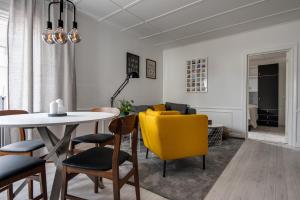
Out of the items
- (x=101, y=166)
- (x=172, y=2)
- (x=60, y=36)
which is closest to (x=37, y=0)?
(x=60, y=36)

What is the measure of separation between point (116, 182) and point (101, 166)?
153 mm

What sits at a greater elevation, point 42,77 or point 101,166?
point 42,77

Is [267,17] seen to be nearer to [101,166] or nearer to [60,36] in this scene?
[60,36]

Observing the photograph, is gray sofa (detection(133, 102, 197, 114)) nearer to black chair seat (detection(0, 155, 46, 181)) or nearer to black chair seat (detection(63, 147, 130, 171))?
black chair seat (detection(63, 147, 130, 171))

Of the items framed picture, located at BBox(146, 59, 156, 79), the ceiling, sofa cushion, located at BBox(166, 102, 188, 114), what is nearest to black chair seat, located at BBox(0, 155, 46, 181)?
the ceiling

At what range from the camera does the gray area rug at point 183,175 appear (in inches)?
70.0

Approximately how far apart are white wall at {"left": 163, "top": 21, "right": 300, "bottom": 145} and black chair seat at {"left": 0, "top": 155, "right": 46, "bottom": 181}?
4264mm

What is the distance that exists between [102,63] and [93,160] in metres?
2.70

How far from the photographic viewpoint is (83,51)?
320cm

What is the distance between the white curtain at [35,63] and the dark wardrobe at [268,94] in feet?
21.0

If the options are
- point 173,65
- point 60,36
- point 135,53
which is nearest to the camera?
point 60,36

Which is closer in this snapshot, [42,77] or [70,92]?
[42,77]

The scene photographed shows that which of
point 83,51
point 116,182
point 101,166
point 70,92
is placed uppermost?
point 83,51

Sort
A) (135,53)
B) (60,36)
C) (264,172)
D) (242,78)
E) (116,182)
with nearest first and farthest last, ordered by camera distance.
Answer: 1. (116,182)
2. (60,36)
3. (264,172)
4. (242,78)
5. (135,53)
